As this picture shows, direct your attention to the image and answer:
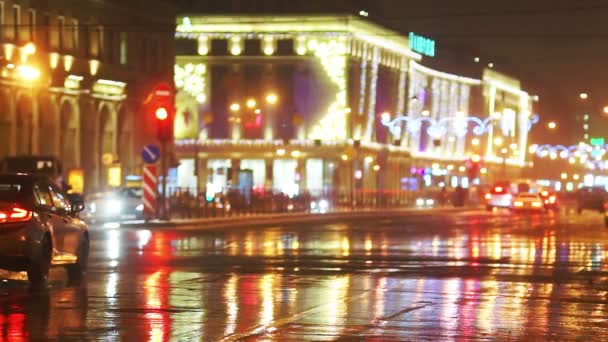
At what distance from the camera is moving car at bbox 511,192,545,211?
3071 inches

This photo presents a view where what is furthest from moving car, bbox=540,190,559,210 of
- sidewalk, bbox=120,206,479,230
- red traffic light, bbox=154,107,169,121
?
red traffic light, bbox=154,107,169,121

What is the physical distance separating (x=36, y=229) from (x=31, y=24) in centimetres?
5294

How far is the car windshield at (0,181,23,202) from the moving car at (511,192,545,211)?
60089 mm

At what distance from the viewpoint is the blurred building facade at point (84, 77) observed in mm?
70125

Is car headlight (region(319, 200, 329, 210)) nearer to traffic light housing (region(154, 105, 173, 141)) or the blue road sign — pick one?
traffic light housing (region(154, 105, 173, 141))

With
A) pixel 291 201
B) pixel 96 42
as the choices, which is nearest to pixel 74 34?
pixel 96 42

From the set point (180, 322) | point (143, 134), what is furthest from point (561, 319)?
point (143, 134)

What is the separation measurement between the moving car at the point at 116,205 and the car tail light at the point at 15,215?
3618 cm

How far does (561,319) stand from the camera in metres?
16.0

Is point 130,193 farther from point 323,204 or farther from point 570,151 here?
point 570,151

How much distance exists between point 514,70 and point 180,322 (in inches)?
6845

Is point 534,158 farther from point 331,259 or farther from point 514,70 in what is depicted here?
point 331,259

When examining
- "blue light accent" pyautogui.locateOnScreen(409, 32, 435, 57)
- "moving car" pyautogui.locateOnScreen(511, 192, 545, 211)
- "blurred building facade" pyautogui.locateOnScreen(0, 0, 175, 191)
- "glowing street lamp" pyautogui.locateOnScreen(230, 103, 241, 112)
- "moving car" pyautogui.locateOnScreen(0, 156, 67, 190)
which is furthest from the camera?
"blue light accent" pyautogui.locateOnScreen(409, 32, 435, 57)

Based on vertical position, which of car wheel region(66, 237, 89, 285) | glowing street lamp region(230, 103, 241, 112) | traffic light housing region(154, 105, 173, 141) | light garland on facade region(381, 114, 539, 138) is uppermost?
glowing street lamp region(230, 103, 241, 112)
